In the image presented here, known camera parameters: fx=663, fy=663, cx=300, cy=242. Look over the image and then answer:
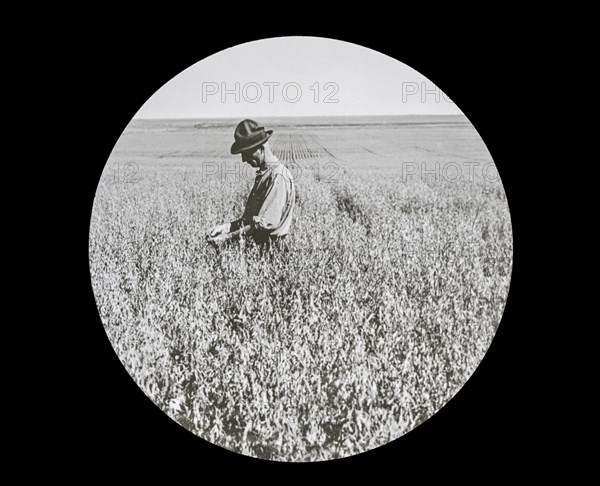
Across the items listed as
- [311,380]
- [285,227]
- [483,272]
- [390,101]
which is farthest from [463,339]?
[390,101]

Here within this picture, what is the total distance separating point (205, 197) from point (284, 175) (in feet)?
2.45

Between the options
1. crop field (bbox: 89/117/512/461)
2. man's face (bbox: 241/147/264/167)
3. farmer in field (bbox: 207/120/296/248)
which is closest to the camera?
crop field (bbox: 89/117/512/461)

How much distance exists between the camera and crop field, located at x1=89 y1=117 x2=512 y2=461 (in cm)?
530

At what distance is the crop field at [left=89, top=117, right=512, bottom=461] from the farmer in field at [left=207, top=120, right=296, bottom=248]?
0.08m

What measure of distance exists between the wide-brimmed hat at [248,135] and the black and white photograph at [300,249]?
0.01 m

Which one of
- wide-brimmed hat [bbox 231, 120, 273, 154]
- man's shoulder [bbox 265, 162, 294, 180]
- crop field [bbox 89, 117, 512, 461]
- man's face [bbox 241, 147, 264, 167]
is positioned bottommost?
crop field [bbox 89, 117, 512, 461]

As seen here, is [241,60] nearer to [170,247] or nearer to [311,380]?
[170,247]

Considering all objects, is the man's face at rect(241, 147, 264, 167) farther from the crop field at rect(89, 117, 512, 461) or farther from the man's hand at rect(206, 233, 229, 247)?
the man's hand at rect(206, 233, 229, 247)

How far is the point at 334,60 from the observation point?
5980mm

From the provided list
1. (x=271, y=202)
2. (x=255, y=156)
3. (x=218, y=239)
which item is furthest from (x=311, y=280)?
(x=255, y=156)

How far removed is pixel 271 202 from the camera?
5785 mm

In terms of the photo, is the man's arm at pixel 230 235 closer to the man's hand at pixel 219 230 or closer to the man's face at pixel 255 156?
the man's hand at pixel 219 230

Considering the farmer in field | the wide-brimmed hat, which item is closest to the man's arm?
the farmer in field

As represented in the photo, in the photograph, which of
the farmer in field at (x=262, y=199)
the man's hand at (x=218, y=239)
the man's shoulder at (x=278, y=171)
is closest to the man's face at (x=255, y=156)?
the farmer in field at (x=262, y=199)
